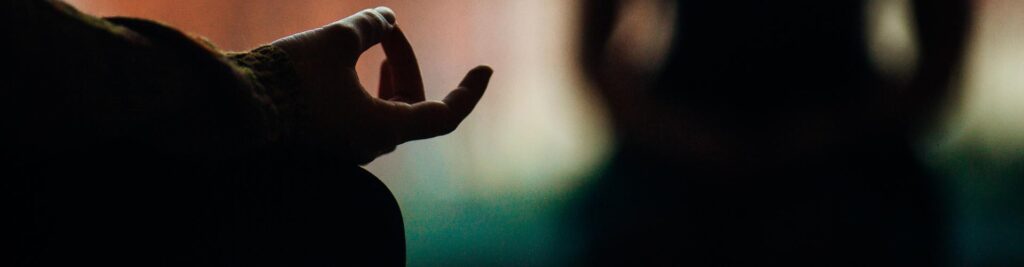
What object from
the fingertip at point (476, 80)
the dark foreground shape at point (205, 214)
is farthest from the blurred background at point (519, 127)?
the dark foreground shape at point (205, 214)

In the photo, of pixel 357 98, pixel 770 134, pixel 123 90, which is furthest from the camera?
pixel 770 134

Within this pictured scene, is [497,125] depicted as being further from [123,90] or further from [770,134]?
[123,90]

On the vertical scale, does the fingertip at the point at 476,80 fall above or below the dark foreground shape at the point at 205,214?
above

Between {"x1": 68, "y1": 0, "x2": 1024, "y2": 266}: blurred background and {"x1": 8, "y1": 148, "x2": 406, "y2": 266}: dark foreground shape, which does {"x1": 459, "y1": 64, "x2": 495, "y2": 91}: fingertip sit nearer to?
{"x1": 8, "y1": 148, "x2": 406, "y2": 266}: dark foreground shape

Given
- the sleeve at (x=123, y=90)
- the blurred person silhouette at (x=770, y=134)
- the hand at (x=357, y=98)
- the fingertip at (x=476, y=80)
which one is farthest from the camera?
the blurred person silhouette at (x=770, y=134)

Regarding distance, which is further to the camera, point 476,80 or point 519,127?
point 519,127

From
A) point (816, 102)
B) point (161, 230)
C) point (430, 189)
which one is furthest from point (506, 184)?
point (161, 230)

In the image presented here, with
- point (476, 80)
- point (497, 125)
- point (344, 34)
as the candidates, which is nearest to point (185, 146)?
point (344, 34)

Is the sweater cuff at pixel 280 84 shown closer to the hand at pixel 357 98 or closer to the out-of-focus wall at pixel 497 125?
the hand at pixel 357 98
